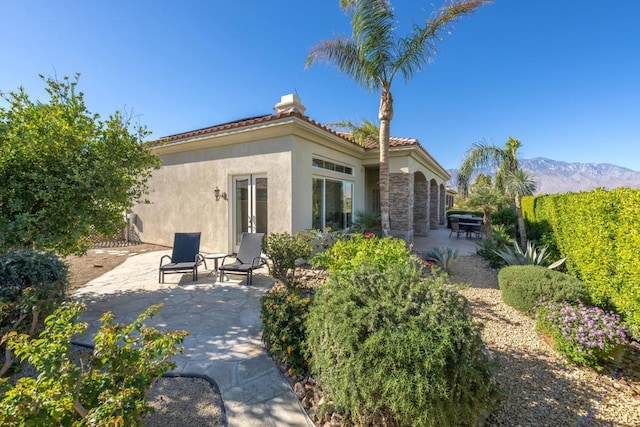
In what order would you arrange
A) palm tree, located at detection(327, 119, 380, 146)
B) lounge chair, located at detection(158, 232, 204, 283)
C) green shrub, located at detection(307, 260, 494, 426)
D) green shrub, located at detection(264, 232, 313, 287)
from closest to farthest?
green shrub, located at detection(307, 260, 494, 426) → green shrub, located at detection(264, 232, 313, 287) → lounge chair, located at detection(158, 232, 204, 283) → palm tree, located at detection(327, 119, 380, 146)

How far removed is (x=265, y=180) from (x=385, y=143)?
15.2 ft

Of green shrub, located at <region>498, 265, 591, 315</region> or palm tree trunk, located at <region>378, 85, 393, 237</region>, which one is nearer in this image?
green shrub, located at <region>498, 265, 591, 315</region>

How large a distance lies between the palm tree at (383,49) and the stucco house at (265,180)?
6.90 feet

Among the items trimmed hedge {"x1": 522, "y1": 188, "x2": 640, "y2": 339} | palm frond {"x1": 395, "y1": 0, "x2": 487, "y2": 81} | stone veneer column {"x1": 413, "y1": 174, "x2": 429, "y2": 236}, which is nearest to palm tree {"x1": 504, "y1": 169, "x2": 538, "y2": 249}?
trimmed hedge {"x1": 522, "y1": 188, "x2": 640, "y2": 339}

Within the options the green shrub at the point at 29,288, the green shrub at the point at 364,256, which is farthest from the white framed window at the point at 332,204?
the green shrub at the point at 29,288

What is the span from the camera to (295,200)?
333 inches

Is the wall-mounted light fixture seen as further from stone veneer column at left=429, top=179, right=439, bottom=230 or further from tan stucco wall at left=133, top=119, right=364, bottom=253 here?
stone veneer column at left=429, top=179, right=439, bottom=230

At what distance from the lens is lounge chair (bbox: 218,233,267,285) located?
688 cm

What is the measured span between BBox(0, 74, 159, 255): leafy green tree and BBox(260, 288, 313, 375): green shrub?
4.20m

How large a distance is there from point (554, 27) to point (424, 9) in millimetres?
5238

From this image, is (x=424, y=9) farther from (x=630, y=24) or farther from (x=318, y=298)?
(x=318, y=298)

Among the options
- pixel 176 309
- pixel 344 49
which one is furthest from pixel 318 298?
pixel 344 49

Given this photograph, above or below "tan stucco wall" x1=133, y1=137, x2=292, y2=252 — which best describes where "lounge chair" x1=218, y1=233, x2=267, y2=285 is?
below

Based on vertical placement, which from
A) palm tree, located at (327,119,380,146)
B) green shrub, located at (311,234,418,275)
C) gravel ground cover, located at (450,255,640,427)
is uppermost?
palm tree, located at (327,119,380,146)
